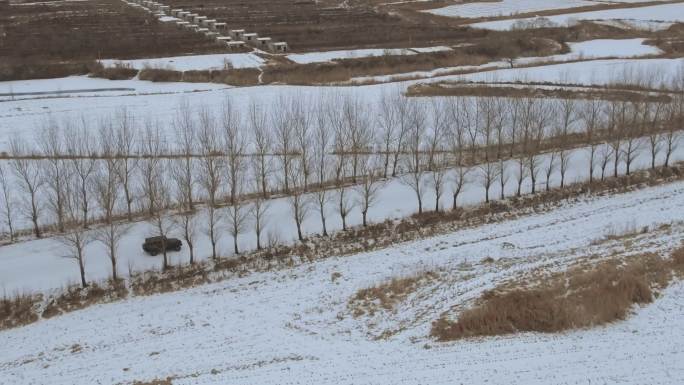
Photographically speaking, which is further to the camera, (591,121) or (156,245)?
(591,121)

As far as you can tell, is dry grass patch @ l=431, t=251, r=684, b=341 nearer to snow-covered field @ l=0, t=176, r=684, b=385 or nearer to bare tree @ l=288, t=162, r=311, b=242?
snow-covered field @ l=0, t=176, r=684, b=385

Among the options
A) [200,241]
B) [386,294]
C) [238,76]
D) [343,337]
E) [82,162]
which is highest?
[238,76]

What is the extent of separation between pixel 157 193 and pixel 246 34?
4833 cm

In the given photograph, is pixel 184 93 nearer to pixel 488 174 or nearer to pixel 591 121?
pixel 488 174

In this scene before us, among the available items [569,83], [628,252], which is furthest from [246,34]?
[628,252]

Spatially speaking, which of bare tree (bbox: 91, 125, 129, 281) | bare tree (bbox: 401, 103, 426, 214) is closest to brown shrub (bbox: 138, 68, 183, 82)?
bare tree (bbox: 91, 125, 129, 281)

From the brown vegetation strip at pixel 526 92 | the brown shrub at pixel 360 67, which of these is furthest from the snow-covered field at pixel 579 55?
the brown vegetation strip at pixel 526 92

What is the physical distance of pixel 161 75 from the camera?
5650cm

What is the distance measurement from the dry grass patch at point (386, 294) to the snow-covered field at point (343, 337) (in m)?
0.37

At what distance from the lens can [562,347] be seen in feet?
63.1

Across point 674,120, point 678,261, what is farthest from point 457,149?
point 678,261

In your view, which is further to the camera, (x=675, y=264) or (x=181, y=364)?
(x=675, y=264)

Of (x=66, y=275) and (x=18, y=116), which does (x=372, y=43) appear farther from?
(x=66, y=275)

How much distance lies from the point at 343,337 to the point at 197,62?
46301 millimetres
